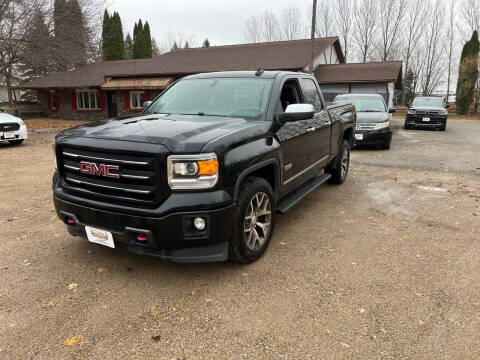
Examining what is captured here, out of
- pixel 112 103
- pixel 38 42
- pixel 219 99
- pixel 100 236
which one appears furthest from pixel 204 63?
pixel 100 236

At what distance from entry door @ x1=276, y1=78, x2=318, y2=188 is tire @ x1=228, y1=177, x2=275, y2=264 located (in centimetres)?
54

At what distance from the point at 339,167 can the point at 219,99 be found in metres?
3.33

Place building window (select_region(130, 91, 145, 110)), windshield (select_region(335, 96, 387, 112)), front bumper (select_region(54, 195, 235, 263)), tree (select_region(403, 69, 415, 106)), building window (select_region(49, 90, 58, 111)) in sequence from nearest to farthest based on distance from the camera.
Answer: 1. front bumper (select_region(54, 195, 235, 263))
2. windshield (select_region(335, 96, 387, 112))
3. building window (select_region(130, 91, 145, 110))
4. building window (select_region(49, 90, 58, 111))
5. tree (select_region(403, 69, 415, 106))

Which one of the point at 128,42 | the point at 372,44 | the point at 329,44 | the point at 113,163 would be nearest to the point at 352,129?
the point at 113,163

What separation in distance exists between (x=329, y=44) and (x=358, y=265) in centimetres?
2557

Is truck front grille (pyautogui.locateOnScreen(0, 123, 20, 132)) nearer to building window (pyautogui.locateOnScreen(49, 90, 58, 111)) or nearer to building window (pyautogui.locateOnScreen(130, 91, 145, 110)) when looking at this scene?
building window (pyautogui.locateOnScreen(130, 91, 145, 110))

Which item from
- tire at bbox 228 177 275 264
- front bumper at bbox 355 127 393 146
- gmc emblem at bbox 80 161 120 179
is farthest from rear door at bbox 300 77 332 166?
front bumper at bbox 355 127 393 146

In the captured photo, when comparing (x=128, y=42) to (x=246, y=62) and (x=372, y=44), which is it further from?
(x=246, y=62)

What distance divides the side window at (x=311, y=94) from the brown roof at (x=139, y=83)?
1855cm

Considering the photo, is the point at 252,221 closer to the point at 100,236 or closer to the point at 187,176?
the point at 187,176

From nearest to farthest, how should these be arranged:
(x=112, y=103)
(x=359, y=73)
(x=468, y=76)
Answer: (x=359, y=73)
(x=112, y=103)
(x=468, y=76)

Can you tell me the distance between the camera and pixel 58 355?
8.40 feet

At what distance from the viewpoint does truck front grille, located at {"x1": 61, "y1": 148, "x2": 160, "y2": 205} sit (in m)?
3.06

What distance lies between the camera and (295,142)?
14.8ft
